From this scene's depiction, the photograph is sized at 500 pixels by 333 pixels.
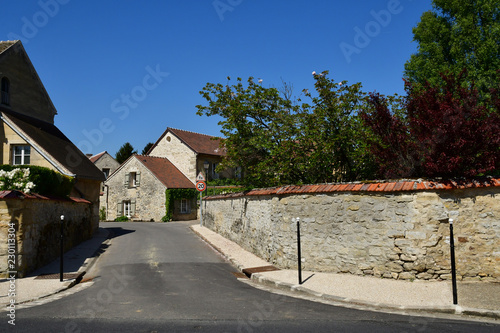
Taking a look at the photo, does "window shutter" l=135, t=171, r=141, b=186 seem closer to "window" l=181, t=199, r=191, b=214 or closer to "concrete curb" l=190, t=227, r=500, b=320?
"window" l=181, t=199, r=191, b=214

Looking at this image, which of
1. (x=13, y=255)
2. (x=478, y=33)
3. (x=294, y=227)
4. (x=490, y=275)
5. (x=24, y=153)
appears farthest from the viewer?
(x=24, y=153)

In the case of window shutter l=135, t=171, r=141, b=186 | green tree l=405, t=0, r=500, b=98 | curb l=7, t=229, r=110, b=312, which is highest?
green tree l=405, t=0, r=500, b=98

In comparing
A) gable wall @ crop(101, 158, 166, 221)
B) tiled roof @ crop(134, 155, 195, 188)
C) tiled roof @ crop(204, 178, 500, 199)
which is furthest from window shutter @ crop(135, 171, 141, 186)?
tiled roof @ crop(204, 178, 500, 199)

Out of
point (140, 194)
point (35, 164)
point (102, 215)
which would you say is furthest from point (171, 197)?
point (35, 164)

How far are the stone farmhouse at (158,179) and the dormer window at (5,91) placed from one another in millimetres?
13532

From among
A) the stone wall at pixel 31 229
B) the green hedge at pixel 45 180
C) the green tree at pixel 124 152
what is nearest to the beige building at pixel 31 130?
the green hedge at pixel 45 180

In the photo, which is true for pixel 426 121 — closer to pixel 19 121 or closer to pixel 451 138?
pixel 451 138

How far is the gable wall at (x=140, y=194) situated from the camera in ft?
103

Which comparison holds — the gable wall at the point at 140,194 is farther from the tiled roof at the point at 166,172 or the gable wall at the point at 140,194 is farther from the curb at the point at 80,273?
the curb at the point at 80,273

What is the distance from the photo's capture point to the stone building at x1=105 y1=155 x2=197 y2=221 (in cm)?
3142

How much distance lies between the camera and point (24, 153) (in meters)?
18.2

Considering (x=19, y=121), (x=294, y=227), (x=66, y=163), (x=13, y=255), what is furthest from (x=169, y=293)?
(x=19, y=121)

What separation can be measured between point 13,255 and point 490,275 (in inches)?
429

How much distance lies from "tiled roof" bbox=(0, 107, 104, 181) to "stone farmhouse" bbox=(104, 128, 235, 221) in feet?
30.0
